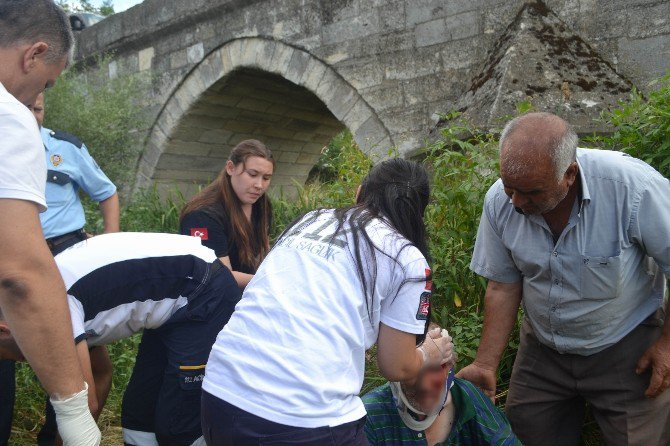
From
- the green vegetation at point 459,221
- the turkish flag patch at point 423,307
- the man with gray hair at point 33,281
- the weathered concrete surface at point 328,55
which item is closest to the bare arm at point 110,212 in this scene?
the green vegetation at point 459,221

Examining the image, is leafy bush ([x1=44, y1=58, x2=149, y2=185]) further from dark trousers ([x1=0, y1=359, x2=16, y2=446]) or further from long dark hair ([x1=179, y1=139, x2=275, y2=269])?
dark trousers ([x1=0, y1=359, x2=16, y2=446])

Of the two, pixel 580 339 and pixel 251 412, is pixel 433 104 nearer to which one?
pixel 580 339

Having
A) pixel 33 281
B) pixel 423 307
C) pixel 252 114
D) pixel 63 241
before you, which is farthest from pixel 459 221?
pixel 252 114

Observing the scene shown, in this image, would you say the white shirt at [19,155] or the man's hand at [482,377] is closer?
the white shirt at [19,155]

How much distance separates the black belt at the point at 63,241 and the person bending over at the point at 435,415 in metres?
1.70

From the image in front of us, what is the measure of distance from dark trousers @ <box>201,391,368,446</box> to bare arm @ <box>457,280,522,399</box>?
90cm

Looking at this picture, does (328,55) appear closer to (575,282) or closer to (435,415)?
(575,282)

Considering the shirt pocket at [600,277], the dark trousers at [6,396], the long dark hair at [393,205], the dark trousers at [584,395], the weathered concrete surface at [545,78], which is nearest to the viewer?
the long dark hair at [393,205]

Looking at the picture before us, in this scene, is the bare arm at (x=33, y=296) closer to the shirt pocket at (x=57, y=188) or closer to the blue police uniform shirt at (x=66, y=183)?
the blue police uniform shirt at (x=66, y=183)

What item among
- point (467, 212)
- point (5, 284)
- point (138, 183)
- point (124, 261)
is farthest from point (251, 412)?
point (138, 183)

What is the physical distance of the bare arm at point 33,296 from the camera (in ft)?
5.23

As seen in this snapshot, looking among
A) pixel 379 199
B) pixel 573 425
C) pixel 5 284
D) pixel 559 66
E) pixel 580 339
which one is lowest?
pixel 573 425

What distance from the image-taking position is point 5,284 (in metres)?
1.59

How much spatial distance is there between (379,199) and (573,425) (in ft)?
4.36
